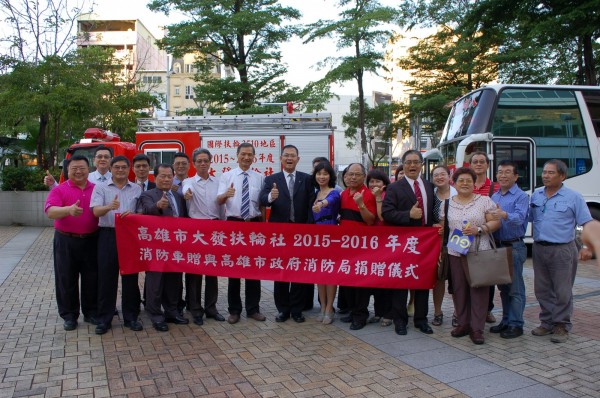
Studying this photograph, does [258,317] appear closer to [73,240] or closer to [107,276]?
[107,276]

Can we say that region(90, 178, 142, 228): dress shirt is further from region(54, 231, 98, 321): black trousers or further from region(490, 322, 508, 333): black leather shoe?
region(490, 322, 508, 333): black leather shoe

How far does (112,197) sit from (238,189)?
135 cm

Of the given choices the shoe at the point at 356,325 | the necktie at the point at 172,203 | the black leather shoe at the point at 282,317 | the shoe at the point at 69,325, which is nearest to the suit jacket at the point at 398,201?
the shoe at the point at 356,325

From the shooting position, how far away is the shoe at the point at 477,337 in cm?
512

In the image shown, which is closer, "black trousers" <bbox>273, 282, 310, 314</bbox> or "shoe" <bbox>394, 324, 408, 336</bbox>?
"shoe" <bbox>394, 324, 408, 336</bbox>

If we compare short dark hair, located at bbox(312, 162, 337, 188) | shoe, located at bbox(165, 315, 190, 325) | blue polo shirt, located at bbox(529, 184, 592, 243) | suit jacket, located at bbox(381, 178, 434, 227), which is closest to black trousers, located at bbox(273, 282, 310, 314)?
shoe, located at bbox(165, 315, 190, 325)

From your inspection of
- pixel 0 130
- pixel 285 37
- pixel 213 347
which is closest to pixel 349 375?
pixel 213 347

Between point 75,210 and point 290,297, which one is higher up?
point 75,210

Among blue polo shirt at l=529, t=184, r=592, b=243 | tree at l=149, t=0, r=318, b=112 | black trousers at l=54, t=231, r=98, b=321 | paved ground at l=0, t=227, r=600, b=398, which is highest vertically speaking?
tree at l=149, t=0, r=318, b=112

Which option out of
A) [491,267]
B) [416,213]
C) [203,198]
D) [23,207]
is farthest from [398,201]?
[23,207]

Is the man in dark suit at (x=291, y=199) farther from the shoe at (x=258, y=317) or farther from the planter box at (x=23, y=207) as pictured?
the planter box at (x=23, y=207)

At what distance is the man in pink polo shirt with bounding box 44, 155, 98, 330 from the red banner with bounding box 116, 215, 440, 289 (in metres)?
0.33

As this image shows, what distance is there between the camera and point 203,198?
5.94 m

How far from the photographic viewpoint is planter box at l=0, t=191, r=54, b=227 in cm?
1623
